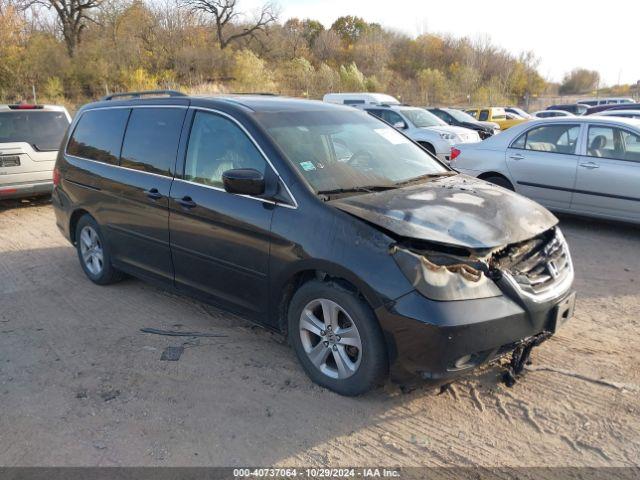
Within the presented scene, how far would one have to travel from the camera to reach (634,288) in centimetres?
519

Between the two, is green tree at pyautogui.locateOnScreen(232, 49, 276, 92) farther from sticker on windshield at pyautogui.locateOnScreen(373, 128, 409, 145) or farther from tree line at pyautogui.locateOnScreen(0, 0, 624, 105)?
sticker on windshield at pyautogui.locateOnScreen(373, 128, 409, 145)

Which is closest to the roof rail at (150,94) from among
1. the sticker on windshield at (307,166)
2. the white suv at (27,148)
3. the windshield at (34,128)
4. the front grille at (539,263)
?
the sticker on windshield at (307,166)

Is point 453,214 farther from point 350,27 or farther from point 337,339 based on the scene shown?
point 350,27

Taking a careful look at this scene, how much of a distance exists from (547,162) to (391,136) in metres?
3.96

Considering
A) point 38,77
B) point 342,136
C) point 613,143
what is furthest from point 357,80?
point 342,136

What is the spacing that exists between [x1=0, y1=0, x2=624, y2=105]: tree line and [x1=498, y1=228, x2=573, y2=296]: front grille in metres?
31.1

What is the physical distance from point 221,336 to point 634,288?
3.93m

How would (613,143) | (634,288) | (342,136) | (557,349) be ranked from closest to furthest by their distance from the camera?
(557,349) < (342,136) < (634,288) < (613,143)

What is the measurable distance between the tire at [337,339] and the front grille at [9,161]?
7.07m

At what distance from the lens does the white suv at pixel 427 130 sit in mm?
13109

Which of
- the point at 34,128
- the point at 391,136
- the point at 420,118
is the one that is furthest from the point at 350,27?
the point at 391,136

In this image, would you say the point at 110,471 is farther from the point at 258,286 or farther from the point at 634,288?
the point at 634,288

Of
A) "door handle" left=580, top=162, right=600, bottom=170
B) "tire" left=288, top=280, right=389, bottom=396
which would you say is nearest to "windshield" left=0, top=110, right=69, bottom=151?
"tire" left=288, top=280, right=389, bottom=396

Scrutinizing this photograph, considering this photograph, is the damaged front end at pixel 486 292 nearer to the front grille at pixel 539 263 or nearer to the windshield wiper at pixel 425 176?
the front grille at pixel 539 263
